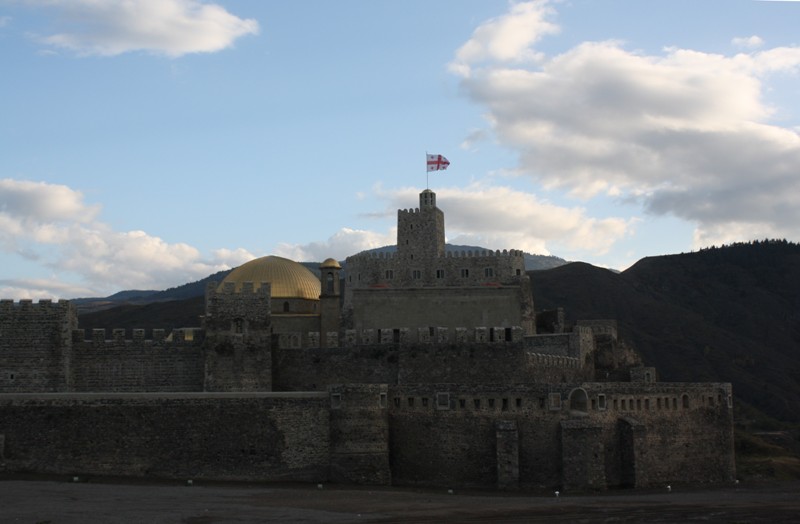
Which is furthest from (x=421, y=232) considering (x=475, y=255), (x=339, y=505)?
(x=339, y=505)

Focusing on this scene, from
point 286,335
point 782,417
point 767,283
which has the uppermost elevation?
point 767,283

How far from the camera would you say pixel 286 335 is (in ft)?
176

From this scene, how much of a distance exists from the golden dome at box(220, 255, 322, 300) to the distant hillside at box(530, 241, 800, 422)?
6513 cm

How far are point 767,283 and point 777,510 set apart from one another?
5797 inches

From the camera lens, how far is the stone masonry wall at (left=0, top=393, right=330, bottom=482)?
1748 inches

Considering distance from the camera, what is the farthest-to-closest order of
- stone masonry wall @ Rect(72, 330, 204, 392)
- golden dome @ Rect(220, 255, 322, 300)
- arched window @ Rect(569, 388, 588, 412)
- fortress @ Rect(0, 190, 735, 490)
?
golden dome @ Rect(220, 255, 322, 300)
stone masonry wall @ Rect(72, 330, 204, 392)
arched window @ Rect(569, 388, 588, 412)
fortress @ Rect(0, 190, 735, 490)

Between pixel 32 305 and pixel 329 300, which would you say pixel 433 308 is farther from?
pixel 32 305

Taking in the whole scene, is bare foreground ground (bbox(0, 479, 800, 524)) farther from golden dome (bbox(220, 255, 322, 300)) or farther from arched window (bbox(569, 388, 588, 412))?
golden dome (bbox(220, 255, 322, 300))

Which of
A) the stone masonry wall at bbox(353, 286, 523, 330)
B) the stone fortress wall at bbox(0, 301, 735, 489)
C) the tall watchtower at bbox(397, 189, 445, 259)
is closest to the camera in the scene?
the stone fortress wall at bbox(0, 301, 735, 489)

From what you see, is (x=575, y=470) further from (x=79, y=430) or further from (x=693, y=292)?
(x=693, y=292)

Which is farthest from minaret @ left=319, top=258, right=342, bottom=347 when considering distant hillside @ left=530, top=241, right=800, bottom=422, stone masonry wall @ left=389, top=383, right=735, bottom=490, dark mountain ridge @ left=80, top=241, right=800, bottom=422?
distant hillside @ left=530, top=241, right=800, bottom=422

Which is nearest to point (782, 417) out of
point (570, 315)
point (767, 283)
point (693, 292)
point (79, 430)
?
point (570, 315)

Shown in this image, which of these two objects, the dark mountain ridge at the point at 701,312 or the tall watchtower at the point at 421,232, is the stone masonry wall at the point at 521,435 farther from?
the dark mountain ridge at the point at 701,312

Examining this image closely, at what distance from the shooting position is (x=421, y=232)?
62.6m
